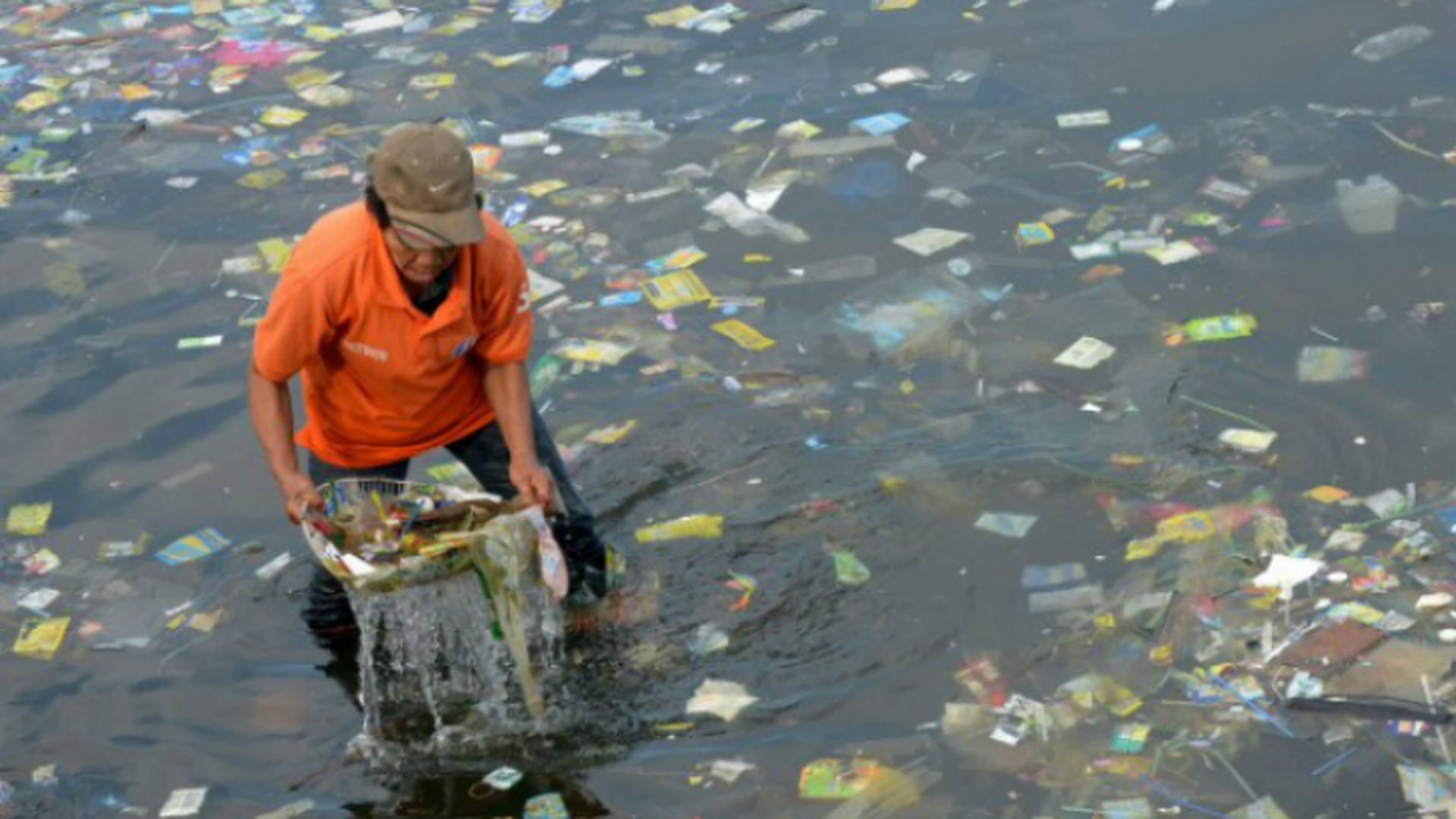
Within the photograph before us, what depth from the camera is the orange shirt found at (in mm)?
4180

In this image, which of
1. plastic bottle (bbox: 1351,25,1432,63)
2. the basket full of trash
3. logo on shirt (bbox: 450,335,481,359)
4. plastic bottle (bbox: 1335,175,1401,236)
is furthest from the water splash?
plastic bottle (bbox: 1351,25,1432,63)

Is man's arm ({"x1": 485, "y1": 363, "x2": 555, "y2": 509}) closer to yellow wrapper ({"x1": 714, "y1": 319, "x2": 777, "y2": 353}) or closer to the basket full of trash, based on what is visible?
the basket full of trash

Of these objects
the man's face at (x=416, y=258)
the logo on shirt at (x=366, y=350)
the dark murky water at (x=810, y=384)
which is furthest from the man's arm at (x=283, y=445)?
the dark murky water at (x=810, y=384)

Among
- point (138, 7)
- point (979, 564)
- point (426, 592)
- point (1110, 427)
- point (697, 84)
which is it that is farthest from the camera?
point (138, 7)

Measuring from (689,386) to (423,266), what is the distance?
226 centimetres

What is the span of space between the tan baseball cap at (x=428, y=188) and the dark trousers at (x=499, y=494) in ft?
2.85

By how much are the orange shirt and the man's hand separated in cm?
23

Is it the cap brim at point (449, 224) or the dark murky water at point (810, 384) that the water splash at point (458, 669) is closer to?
the dark murky water at point (810, 384)

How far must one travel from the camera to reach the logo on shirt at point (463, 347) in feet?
14.5

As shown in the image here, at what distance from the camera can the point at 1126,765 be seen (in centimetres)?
446

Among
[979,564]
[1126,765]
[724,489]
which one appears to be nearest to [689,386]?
[724,489]

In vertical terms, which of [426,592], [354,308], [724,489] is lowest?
[724,489]

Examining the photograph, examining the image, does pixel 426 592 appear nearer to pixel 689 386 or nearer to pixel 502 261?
pixel 502 261

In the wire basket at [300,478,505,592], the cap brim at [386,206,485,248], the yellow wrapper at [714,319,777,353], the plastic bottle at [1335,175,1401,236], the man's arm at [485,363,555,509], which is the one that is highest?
the cap brim at [386,206,485,248]
